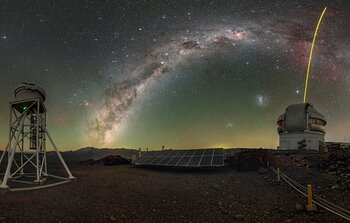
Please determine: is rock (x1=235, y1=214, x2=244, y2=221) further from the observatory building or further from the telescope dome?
Result: the observatory building

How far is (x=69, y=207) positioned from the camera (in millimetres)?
11898

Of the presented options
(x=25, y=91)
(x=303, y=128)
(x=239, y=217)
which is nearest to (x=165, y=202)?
(x=239, y=217)

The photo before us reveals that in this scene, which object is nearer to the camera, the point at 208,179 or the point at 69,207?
the point at 69,207

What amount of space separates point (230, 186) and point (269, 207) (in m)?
5.44

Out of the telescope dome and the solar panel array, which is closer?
Answer: the telescope dome

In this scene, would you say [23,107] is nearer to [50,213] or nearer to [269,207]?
[50,213]

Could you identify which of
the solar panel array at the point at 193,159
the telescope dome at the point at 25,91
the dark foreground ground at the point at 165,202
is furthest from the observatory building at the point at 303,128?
the telescope dome at the point at 25,91

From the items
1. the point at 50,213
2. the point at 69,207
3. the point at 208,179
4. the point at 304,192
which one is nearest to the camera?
the point at 50,213

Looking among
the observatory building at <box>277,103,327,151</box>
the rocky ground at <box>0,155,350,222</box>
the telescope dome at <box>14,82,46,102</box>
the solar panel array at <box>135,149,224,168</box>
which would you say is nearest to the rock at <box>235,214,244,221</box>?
the rocky ground at <box>0,155,350,222</box>

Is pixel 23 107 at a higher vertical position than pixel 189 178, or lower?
higher

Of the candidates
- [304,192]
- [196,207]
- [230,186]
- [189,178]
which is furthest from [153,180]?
[304,192]

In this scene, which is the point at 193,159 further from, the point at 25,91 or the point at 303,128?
the point at 303,128

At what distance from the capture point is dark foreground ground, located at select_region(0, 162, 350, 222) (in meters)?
10.5

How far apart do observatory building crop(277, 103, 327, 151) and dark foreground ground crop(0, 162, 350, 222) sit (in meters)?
22.1
